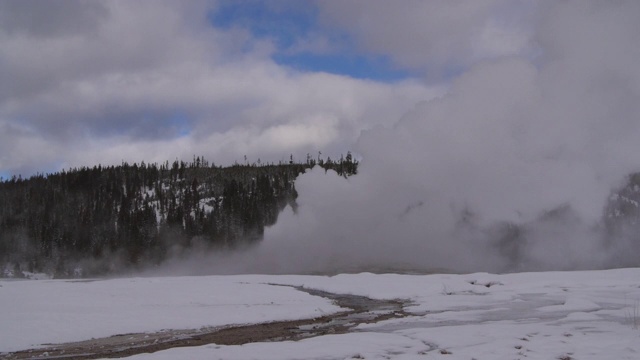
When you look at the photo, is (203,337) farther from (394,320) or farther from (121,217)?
(121,217)

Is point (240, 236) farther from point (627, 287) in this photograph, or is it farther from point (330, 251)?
point (627, 287)

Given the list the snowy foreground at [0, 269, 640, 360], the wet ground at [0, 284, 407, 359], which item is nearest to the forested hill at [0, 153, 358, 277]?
the snowy foreground at [0, 269, 640, 360]

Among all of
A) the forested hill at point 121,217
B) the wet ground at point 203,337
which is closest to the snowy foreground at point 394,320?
the wet ground at point 203,337

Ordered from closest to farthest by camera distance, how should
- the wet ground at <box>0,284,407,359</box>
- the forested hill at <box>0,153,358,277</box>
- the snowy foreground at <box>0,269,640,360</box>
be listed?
1. the snowy foreground at <box>0,269,640,360</box>
2. the wet ground at <box>0,284,407,359</box>
3. the forested hill at <box>0,153,358,277</box>

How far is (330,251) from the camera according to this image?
320 ft

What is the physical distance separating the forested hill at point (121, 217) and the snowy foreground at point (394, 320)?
82968 millimetres

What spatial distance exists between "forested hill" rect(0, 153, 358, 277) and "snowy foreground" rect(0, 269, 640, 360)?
8297cm

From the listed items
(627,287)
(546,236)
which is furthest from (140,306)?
(546,236)

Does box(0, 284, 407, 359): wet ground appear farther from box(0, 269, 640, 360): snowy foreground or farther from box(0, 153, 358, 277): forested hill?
box(0, 153, 358, 277): forested hill

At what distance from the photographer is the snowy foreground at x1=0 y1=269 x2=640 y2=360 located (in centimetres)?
1397

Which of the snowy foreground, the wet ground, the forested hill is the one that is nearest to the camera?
the snowy foreground

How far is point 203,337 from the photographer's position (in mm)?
19469

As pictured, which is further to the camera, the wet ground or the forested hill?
the forested hill

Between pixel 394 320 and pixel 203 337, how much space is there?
758 centimetres
